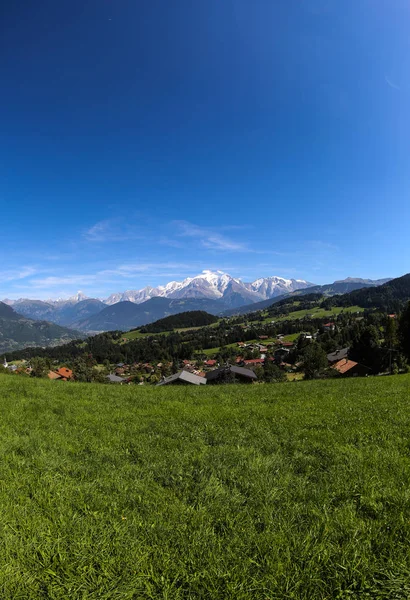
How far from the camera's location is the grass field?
3.01 meters

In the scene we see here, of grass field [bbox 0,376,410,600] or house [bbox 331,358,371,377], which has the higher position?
grass field [bbox 0,376,410,600]

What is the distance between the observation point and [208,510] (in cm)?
441

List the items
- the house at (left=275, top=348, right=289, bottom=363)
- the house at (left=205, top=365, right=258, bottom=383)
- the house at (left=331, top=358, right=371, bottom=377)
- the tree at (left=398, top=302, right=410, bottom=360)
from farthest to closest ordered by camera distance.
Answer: the house at (left=275, top=348, right=289, bottom=363) < the house at (left=331, top=358, right=371, bottom=377) < the tree at (left=398, top=302, right=410, bottom=360) < the house at (left=205, top=365, right=258, bottom=383)

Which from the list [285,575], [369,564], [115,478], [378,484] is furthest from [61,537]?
[378,484]

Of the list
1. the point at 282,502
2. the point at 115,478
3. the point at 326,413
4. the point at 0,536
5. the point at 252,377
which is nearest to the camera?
the point at 0,536

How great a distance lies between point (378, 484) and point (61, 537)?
201 inches

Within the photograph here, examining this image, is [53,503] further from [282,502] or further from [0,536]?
[282,502]

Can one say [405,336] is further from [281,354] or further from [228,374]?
[281,354]

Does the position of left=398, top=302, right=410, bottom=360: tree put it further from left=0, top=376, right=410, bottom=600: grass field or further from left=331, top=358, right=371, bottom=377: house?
left=0, top=376, right=410, bottom=600: grass field

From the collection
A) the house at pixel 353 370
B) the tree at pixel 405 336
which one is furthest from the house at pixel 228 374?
the tree at pixel 405 336

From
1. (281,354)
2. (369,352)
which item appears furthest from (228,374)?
(281,354)

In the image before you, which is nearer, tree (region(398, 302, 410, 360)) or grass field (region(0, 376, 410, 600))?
grass field (region(0, 376, 410, 600))

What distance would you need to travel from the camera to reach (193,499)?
483cm

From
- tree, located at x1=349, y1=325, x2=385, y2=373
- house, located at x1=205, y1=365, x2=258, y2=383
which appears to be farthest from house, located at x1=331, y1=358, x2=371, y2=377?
house, located at x1=205, y1=365, x2=258, y2=383
